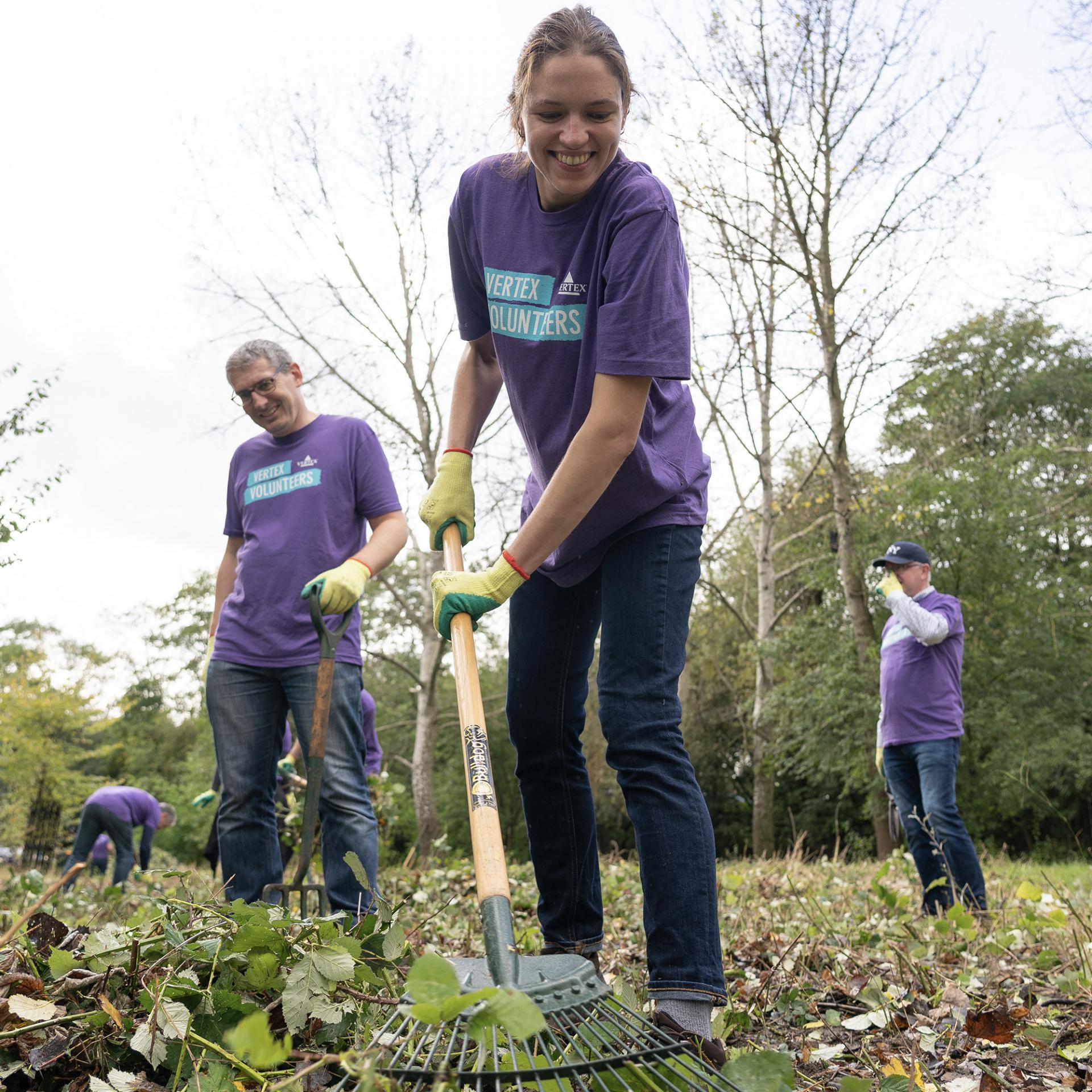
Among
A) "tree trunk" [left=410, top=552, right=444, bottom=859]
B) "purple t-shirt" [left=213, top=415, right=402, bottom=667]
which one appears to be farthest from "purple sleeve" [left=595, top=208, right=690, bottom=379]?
"tree trunk" [left=410, top=552, right=444, bottom=859]

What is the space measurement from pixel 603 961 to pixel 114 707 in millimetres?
27714

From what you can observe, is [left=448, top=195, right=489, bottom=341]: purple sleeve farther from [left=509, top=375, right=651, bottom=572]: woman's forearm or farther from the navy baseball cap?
the navy baseball cap

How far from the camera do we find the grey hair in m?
3.42

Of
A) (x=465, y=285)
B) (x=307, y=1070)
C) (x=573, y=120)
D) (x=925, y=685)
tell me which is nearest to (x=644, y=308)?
(x=573, y=120)

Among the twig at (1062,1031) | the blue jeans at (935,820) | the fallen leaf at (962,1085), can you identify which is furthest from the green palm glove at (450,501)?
the blue jeans at (935,820)

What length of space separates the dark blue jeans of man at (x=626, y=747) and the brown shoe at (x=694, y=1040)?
8 cm

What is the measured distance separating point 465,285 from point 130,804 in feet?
31.8

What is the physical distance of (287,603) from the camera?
3217 mm

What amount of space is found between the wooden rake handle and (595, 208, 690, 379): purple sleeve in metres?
0.60

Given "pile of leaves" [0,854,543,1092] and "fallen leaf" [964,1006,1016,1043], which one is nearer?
"pile of leaves" [0,854,543,1092]

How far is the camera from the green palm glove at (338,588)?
2.96 metres

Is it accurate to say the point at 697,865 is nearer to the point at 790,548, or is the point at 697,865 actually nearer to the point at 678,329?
the point at 678,329

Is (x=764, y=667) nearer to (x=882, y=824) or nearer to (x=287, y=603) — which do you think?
(x=882, y=824)

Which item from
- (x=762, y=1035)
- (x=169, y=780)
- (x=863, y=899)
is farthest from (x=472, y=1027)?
(x=169, y=780)
